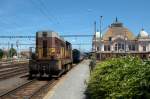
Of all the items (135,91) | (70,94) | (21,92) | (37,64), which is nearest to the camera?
(135,91)

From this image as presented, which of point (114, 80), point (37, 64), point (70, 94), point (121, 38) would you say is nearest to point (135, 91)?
point (114, 80)

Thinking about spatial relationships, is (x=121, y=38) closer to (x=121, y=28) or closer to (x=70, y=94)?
(x=121, y=28)

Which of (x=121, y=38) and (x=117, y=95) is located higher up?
(x=121, y=38)

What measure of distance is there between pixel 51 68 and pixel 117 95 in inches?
911

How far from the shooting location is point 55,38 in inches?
1270

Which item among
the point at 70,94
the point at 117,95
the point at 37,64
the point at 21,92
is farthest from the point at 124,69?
the point at 37,64

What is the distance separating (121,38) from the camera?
15838 centimetres

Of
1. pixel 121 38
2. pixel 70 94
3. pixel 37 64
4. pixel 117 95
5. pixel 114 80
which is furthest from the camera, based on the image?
pixel 121 38

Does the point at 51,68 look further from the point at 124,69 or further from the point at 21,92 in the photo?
the point at 124,69

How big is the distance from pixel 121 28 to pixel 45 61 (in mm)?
140918

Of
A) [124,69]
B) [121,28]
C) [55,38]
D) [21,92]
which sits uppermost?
[121,28]

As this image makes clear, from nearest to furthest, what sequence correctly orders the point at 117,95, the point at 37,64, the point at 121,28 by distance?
the point at 117,95, the point at 37,64, the point at 121,28

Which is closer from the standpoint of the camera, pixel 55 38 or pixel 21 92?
pixel 21 92

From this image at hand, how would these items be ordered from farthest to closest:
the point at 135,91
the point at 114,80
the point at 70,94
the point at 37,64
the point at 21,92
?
the point at 37,64
the point at 21,92
the point at 70,94
the point at 114,80
the point at 135,91
